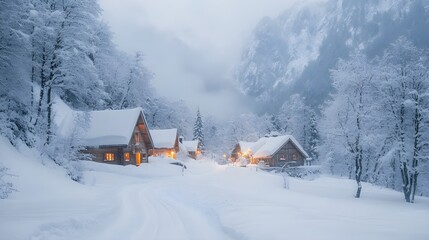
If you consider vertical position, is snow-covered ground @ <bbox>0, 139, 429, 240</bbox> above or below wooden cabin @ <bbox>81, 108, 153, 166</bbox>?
below

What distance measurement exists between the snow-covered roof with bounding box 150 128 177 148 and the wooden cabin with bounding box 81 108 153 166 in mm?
22520

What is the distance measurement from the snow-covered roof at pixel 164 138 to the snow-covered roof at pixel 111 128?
24902 mm

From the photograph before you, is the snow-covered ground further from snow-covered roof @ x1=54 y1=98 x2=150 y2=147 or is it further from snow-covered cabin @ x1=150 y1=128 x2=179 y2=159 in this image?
snow-covered cabin @ x1=150 y1=128 x2=179 y2=159

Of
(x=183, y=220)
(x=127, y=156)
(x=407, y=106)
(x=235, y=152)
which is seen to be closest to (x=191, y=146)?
(x=235, y=152)

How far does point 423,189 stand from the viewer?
34.4m

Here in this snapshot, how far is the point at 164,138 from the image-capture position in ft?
221

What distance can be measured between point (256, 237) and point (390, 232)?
11.2ft

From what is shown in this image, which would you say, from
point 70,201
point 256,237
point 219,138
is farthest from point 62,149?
point 219,138

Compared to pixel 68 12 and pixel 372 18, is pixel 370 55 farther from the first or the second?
pixel 68 12

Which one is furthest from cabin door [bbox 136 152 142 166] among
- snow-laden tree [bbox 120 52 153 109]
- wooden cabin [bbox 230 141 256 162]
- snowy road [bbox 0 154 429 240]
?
wooden cabin [bbox 230 141 256 162]

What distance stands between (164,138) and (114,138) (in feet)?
94.3

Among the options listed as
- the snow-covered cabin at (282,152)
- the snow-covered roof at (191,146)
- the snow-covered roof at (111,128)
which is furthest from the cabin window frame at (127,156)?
the snow-covered roof at (191,146)

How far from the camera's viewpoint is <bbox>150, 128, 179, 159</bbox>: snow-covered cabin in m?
66.4

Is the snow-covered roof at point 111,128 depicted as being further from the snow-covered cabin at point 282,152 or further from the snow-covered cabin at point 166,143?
the snow-covered cabin at point 282,152
